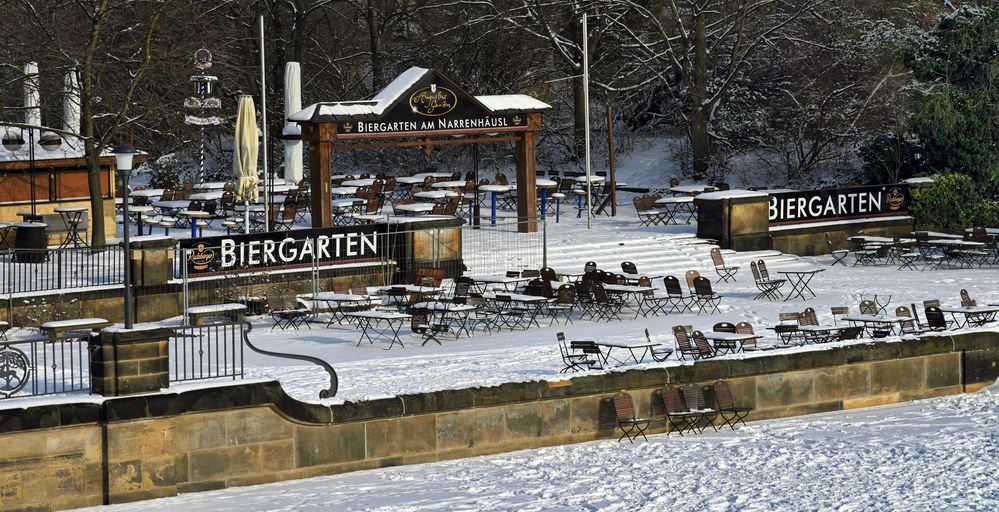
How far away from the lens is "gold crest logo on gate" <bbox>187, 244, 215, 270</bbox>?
2570cm

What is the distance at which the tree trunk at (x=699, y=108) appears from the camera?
42312 mm

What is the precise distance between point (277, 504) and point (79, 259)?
11.1m

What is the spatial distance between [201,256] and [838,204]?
14481mm

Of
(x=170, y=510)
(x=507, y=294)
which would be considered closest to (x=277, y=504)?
(x=170, y=510)

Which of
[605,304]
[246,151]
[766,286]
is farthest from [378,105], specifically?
[766,286]

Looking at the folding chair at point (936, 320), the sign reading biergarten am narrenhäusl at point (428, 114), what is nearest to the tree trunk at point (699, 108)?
the sign reading biergarten am narrenhäusl at point (428, 114)

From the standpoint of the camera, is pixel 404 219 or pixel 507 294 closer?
pixel 507 294

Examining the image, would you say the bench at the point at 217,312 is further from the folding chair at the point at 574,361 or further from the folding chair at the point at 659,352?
the folding chair at the point at 659,352

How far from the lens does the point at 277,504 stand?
1703 centimetres

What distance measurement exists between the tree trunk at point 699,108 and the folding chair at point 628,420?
23.2 metres

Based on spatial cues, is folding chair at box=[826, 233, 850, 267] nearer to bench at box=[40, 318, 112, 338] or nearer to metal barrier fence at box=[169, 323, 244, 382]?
metal barrier fence at box=[169, 323, 244, 382]

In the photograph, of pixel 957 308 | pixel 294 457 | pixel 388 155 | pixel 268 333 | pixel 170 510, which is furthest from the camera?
pixel 388 155

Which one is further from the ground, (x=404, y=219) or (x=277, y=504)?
(x=404, y=219)

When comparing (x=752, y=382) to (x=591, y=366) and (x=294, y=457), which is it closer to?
(x=591, y=366)
